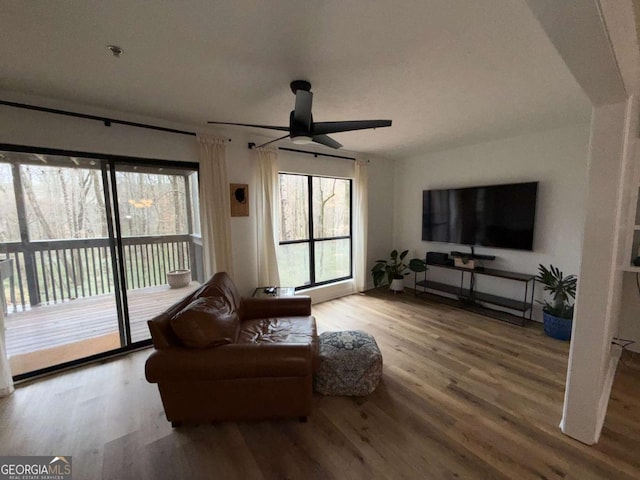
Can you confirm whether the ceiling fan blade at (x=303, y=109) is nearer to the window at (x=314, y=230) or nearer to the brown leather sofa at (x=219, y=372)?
the brown leather sofa at (x=219, y=372)

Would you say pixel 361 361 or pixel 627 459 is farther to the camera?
pixel 361 361

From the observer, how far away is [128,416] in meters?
1.94

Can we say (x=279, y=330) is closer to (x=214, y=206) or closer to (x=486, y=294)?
(x=214, y=206)

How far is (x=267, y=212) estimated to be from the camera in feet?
11.5

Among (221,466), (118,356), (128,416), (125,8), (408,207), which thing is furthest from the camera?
(408,207)

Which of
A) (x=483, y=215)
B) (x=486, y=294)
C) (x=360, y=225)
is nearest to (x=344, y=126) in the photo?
(x=360, y=225)

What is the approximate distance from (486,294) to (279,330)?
326cm

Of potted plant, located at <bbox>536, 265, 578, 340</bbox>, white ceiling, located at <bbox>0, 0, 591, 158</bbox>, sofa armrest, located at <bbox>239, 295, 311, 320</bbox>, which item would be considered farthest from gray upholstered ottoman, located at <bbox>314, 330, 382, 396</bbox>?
potted plant, located at <bbox>536, 265, 578, 340</bbox>

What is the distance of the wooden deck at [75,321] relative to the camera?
2.59 meters

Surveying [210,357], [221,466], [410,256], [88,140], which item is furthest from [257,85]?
[410,256]

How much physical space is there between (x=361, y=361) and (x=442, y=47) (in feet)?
7.34

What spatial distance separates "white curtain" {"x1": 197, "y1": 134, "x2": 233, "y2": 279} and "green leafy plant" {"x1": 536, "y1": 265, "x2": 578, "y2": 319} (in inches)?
151

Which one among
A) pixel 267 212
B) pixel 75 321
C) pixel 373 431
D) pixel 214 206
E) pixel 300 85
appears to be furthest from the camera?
pixel 267 212

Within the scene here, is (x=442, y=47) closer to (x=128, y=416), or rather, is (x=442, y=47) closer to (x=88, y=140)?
(x=88, y=140)
